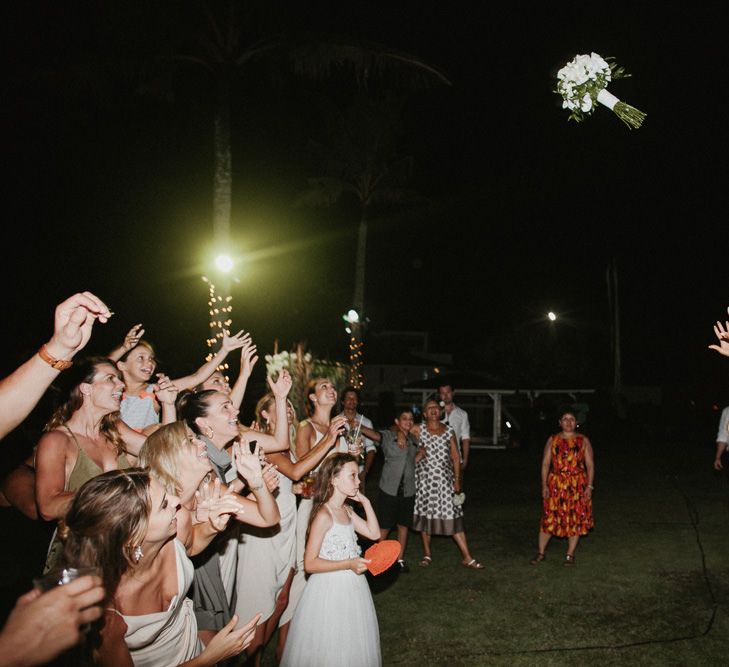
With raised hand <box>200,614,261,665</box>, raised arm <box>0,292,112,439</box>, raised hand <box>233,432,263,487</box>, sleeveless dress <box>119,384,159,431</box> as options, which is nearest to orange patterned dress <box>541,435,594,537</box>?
sleeveless dress <box>119,384,159,431</box>

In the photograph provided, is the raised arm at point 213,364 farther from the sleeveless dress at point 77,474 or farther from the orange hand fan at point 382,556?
the orange hand fan at point 382,556

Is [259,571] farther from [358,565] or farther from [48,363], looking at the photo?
[48,363]

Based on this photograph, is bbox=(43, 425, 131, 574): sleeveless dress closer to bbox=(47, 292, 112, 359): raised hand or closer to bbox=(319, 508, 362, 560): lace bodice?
bbox=(47, 292, 112, 359): raised hand

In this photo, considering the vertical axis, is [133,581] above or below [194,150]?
below

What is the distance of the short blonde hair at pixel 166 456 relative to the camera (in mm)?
2918

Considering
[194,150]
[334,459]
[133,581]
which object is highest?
[194,150]

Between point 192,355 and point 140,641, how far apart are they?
608 inches

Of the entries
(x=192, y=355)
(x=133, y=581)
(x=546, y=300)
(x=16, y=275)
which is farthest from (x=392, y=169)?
(x=546, y=300)

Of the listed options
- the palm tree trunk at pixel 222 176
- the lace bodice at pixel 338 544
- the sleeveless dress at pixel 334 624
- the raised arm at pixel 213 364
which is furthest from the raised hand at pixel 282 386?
the palm tree trunk at pixel 222 176

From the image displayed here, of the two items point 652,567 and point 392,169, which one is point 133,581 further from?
point 392,169

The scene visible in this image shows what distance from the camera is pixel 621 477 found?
13.8m

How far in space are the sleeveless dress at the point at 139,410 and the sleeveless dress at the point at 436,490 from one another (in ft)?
11.8

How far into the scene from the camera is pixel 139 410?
4875 mm

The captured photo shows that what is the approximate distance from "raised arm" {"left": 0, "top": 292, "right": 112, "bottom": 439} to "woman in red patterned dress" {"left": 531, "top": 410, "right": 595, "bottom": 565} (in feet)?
19.9
